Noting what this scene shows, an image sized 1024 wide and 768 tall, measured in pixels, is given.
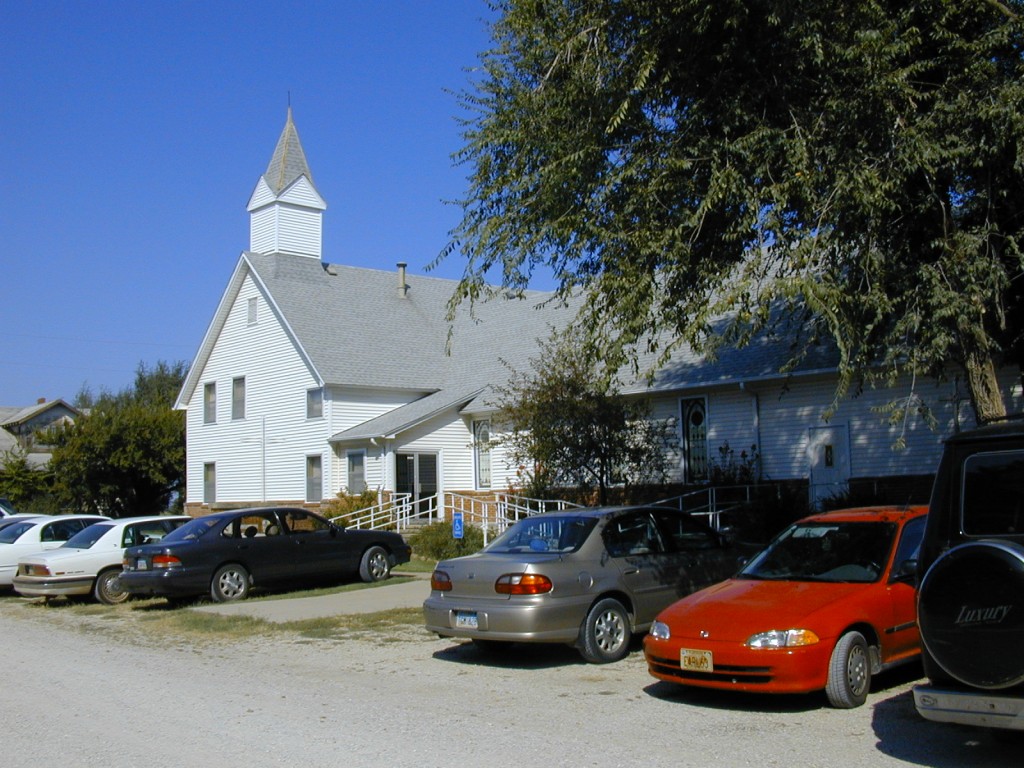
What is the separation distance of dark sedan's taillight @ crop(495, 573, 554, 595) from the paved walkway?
5.54 meters

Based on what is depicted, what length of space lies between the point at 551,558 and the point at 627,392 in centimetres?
1574

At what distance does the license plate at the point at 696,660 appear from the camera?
868 centimetres

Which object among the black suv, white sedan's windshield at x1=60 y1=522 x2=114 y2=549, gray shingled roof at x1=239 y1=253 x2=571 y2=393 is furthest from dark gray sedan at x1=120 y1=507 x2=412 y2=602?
gray shingled roof at x1=239 y1=253 x2=571 y2=393

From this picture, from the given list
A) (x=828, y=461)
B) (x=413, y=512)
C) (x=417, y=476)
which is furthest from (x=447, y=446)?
(x=828, y=461)

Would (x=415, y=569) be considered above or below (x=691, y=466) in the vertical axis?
below

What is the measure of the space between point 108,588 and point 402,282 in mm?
23065

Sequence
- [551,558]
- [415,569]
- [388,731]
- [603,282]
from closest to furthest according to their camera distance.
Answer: [388,731] < [551,558] < [603,282] < [415,569]

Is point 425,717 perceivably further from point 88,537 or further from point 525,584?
point 88,537

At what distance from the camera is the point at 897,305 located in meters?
13.0

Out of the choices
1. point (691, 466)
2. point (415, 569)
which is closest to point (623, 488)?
point (691, 466)

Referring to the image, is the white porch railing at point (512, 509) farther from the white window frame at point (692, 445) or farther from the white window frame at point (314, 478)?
the white window frame at point (314, 478)

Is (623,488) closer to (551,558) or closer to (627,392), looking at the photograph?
(627,392)

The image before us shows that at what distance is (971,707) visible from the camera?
627cm

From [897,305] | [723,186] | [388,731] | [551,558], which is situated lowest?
[388,731]
